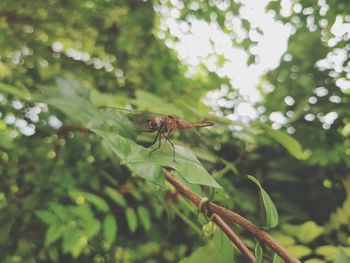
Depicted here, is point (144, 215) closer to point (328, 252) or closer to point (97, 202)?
point (97, 202)

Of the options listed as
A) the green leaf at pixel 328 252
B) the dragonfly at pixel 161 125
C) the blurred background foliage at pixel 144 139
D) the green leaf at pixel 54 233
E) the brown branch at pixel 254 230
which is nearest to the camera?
the brown branch at pixel 254 230

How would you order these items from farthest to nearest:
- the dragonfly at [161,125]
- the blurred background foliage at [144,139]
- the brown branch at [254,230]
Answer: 1. the blurred background foliage at [144,139]
2. the dragonfly at [161,125]
3. the brown branch at [254,230]

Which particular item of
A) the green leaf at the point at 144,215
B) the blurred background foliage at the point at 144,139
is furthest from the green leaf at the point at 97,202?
the green leaf at the point at 144,215

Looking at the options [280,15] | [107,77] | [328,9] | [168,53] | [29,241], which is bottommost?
[29,241]

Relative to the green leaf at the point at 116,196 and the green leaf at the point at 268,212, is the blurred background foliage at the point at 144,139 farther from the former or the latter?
the green leaf at the point at 268,212

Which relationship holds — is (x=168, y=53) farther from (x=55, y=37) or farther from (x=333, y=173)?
(x=333, y=173)

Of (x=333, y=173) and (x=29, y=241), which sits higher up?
(x=333, y=173)

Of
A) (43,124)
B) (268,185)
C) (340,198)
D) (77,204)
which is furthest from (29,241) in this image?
(340,198)
